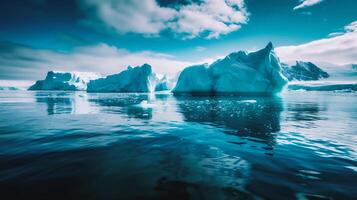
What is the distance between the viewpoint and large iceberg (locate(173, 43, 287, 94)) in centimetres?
5359

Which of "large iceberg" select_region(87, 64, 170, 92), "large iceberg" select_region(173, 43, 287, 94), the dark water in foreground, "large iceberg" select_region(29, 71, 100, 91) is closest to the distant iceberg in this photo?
"large iceberg" select_region(173, 43, 287, 94)

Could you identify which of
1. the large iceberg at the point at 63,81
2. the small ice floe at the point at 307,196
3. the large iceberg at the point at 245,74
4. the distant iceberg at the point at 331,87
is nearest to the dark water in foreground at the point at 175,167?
the small ice floe at the point at 307,196

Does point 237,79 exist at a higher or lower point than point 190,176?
higher

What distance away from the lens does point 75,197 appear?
3.52 metres

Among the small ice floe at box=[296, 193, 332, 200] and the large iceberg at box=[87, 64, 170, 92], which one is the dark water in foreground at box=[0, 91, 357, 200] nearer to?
the small ice floe at box=[296, 193, 332, 200]

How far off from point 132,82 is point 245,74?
66.8 meters

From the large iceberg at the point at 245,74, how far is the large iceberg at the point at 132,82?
42.1 metres

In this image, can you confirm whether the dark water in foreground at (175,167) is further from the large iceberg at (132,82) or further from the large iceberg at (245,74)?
the large iceberg at (132,82)

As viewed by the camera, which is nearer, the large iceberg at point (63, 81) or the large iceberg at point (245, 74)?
the large iceberg at point (245, 74)

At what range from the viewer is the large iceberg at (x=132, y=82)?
9650cm

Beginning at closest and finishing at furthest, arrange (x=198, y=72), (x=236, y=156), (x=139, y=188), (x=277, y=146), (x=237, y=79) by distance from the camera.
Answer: (x=139, y=188)
(x=236, y=156)
(x=277, y=146)
(x=237, y=79)
(x=198, y=72)

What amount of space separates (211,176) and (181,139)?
3720mm

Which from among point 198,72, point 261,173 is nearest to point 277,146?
point 261,173

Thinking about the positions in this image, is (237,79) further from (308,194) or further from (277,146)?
(308,194)
